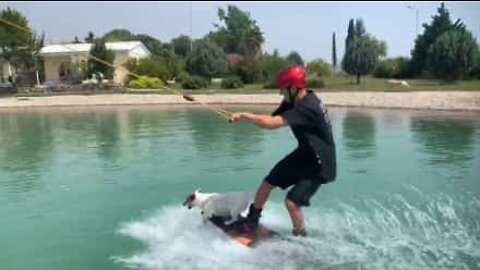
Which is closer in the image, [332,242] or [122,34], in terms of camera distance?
[332,242]

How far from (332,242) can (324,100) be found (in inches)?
1211

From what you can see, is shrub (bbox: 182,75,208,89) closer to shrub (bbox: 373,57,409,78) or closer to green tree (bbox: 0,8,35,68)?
green tree (bbox: 0,8,35,68)

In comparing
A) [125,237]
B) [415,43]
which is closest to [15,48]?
[415,43]

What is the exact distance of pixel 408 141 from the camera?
1909 cm

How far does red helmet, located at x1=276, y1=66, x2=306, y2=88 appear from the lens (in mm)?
6621

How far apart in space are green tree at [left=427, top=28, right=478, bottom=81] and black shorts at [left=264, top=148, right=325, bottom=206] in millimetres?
41382

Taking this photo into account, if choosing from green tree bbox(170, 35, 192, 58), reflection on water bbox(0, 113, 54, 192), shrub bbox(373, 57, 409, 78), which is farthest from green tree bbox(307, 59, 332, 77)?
reflection on water bbox(0, 113, 54, 192)

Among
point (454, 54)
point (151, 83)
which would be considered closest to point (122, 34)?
point (454, 54)

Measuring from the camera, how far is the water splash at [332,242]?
6801mm

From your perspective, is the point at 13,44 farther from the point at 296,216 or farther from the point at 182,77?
the point at 296,216

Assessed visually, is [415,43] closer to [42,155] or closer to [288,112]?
[42,155]

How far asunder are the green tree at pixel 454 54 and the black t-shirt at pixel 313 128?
4141 centimetres

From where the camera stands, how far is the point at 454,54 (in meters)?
45.3

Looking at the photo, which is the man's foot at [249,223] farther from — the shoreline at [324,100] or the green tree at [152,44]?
the green tree at [152,44]
